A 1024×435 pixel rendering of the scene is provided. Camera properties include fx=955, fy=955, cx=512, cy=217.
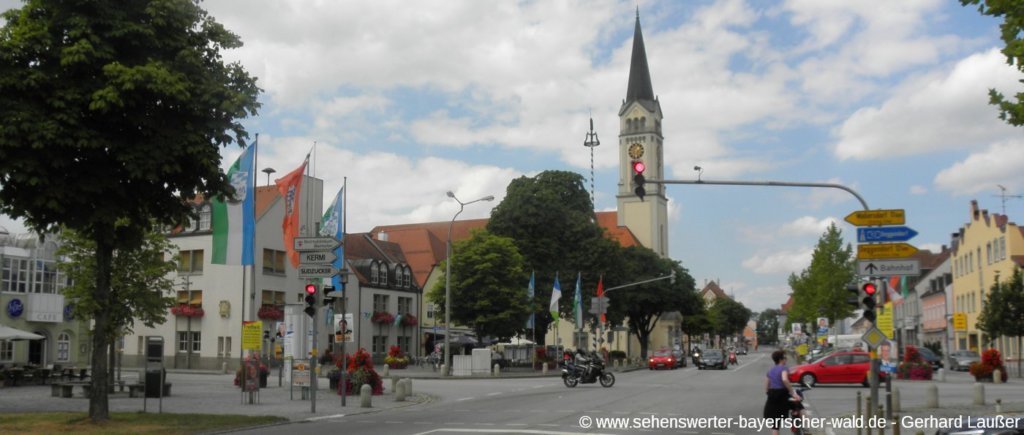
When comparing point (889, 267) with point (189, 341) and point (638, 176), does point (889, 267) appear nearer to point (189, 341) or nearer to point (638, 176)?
point (638, 176)

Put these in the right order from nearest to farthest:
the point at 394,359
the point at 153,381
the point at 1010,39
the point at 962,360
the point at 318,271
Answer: the point at 1010,39 → the point at 153,381 → the point at 318,271 → the point at 394,359 → the point at 962,360

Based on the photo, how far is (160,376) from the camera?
2214cm

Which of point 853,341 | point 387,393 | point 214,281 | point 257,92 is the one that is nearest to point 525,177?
point 214,281

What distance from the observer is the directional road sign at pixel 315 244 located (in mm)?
23355

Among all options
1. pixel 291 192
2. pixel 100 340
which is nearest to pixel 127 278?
pixel 291 192

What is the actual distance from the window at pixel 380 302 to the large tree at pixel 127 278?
36.7 m

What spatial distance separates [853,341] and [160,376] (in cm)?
6114

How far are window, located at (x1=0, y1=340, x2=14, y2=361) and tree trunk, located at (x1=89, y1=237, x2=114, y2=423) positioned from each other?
3561 centimetres

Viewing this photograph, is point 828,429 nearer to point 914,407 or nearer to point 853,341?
point 914,407

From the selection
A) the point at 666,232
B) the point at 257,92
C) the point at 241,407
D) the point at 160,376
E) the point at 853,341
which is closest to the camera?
the point at 257,92

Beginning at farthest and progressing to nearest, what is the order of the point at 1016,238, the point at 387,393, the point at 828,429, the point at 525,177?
the point at 525,177 < the point at 1016,238 < the point at 387,393 < the point at 828,429

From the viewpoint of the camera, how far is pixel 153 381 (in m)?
22.9

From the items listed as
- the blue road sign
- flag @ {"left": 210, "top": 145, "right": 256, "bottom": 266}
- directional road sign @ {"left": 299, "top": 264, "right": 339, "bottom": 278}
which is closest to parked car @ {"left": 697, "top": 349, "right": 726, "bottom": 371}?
flag @ {"left": 210, "top": 145, "right": 256, "bottom": 266}

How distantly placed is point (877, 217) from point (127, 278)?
25949 mm
